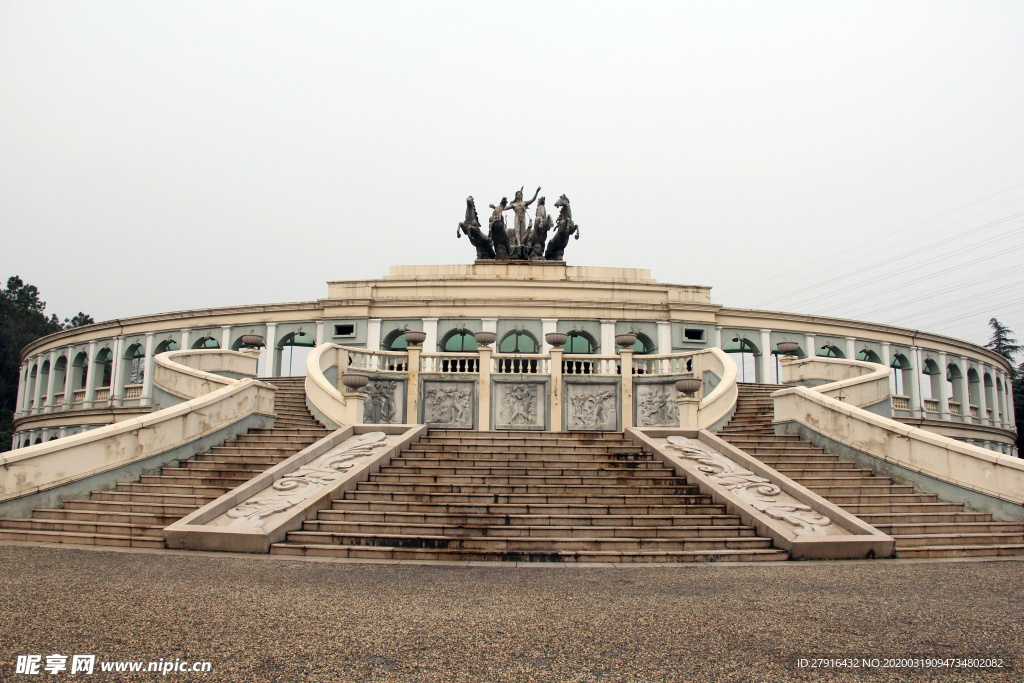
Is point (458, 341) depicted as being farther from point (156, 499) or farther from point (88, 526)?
point (88, 526)

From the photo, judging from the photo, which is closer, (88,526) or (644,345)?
(88,526)

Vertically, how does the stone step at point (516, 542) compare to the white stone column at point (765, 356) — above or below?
below

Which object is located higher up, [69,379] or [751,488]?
[69,379]

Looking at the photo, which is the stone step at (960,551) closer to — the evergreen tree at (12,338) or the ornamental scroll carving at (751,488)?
the ornamental scroll carving at (751,488)

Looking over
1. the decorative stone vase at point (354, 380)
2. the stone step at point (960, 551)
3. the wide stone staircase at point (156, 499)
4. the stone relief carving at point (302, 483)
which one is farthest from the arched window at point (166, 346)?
the stone step at point (960, 551)

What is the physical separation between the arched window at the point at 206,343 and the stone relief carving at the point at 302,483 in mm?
26629

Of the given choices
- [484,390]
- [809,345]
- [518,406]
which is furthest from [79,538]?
[809,345]

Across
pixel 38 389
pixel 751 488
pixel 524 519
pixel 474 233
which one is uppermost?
pixel 474 233

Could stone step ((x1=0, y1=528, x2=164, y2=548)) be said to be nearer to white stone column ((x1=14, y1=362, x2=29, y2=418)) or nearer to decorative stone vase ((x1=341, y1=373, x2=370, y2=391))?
decorative stone vase ((x1=341, y1=373, x2=370, y2=391))

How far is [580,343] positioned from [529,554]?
82.8 feet

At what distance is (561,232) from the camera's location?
37.0 meters

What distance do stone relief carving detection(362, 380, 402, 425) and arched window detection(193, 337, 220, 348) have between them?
20107mm

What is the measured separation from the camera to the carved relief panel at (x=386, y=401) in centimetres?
2159

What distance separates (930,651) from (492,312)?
29.0 meters
